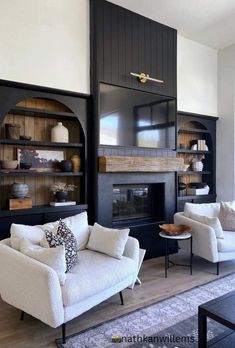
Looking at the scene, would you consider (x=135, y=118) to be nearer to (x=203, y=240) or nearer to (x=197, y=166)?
(x=197, y=166)

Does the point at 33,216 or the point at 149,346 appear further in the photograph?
the point at 33,216

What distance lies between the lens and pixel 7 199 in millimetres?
3125

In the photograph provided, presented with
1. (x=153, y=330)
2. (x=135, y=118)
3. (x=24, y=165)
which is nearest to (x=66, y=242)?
(x=153, y=330)

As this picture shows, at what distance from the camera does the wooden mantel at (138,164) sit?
340cm

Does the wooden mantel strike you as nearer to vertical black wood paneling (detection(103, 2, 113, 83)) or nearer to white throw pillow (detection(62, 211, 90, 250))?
white throw pillow (detection(62, 211, 90, 250))

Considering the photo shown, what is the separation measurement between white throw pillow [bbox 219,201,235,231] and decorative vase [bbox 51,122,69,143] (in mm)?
2332

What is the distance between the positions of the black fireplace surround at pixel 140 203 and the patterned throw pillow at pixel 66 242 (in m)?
1.08

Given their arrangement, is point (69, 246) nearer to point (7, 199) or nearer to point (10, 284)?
point (10, 284)

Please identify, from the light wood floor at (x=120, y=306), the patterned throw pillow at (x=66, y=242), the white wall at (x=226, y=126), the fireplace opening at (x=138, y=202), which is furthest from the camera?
the white wall at (x=226, y=126)

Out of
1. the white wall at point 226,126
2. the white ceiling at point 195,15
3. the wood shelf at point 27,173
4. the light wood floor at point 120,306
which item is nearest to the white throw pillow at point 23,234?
the light wood floor at point 120,306

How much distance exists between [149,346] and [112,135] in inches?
95.6

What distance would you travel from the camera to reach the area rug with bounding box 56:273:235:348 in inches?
77.9

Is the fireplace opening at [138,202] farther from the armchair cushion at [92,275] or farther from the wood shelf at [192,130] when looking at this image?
the armchair cushion at [92,275]

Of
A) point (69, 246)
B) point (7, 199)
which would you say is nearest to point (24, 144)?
point (7, 199)
